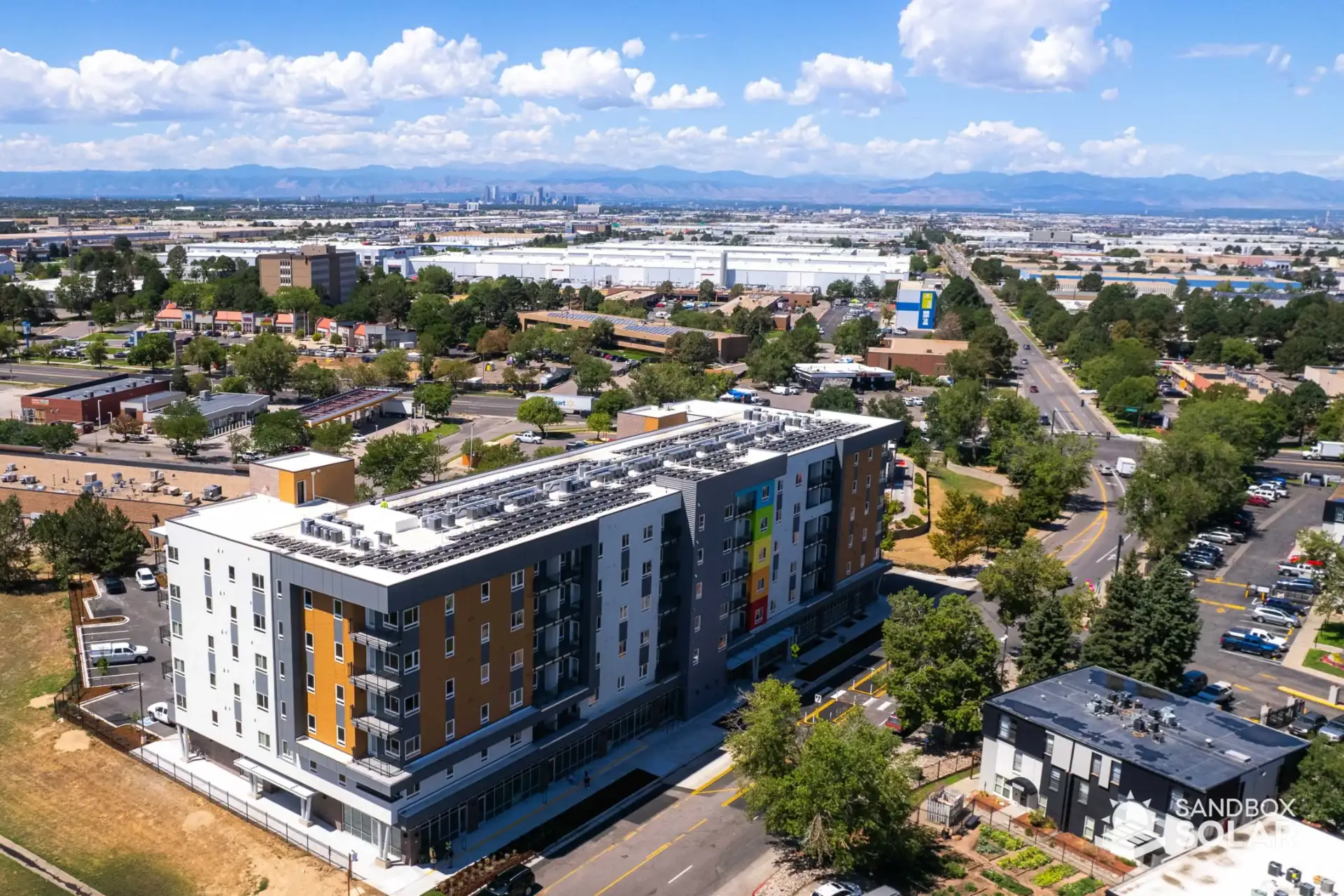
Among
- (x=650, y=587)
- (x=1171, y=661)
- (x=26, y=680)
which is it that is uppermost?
(x=650, y=587)

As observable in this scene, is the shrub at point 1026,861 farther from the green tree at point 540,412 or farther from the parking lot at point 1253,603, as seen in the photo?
the green tree at point 540,412

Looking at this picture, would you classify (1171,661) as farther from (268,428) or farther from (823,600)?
(268,428)

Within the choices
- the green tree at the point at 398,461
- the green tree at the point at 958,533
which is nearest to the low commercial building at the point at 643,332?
the green tree at the point at 398,461

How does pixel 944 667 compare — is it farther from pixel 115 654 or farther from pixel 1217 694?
pixel 115 654

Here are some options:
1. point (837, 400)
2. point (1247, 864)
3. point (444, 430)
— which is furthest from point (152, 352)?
point (1247, 864)

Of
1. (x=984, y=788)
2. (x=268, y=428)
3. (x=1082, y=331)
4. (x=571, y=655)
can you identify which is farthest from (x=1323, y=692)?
(x=1082, y=331)

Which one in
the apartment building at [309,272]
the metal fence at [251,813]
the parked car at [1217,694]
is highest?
the apartment building at [309,272]
